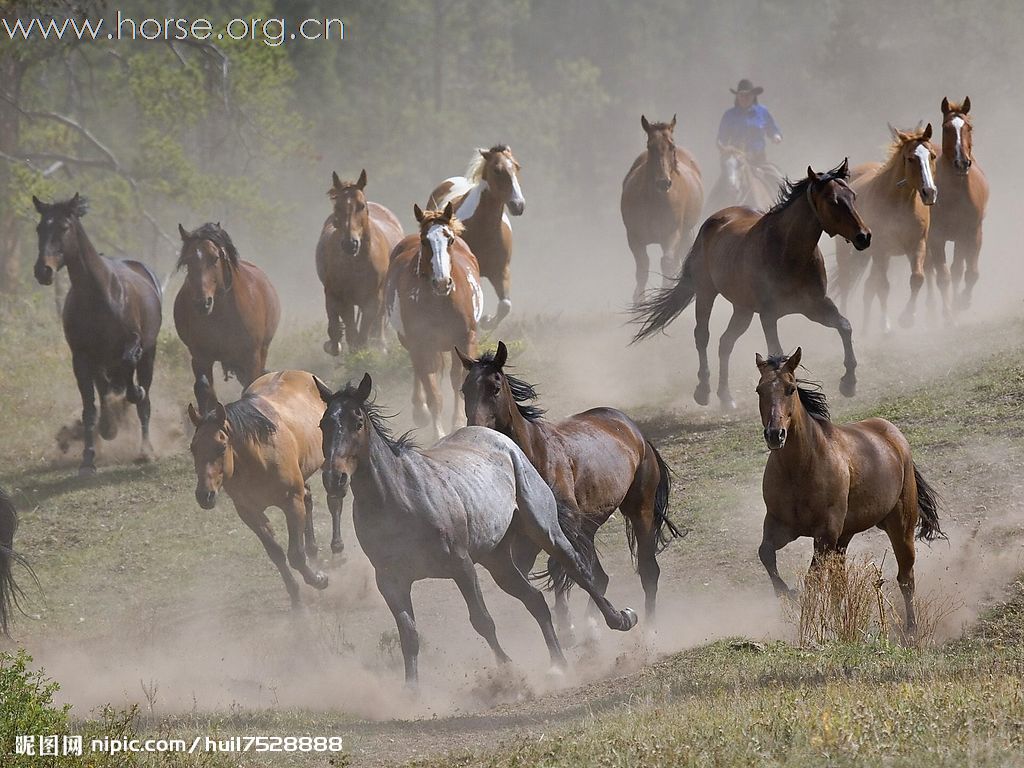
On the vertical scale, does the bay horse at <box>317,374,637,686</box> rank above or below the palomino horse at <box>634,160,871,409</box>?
below

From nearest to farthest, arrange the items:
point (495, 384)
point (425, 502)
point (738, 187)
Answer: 1. point (425, 502)
2. point (495, 384)
3. point (738, 187)

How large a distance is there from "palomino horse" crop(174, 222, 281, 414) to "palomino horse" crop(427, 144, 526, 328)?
2.46 m

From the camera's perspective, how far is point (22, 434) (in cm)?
1730

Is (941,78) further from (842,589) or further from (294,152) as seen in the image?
(842,589)

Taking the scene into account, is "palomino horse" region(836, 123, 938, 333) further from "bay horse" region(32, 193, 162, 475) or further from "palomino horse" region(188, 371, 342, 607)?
"bay horse" region(32, 193, 162, 475)

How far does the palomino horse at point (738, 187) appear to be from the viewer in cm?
2269

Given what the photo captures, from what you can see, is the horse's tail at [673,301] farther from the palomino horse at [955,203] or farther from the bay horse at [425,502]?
the bay horse at [425,502]

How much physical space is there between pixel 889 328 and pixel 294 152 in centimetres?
1605

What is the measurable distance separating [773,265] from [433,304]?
11.6 feet

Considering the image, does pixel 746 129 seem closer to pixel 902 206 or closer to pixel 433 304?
pixel 902 206

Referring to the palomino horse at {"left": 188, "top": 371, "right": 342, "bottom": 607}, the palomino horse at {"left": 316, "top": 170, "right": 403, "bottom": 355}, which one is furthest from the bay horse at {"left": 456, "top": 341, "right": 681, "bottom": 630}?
the palomino horse at {"left": 316, "top": 170, "right": 403, "bottom": 355}

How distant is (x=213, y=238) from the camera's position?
14930 millimetres

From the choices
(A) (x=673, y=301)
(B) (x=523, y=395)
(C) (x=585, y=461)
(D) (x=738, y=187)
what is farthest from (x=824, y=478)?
(D) (x=738, y=187)

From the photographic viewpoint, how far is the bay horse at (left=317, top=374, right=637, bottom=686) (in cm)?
846
